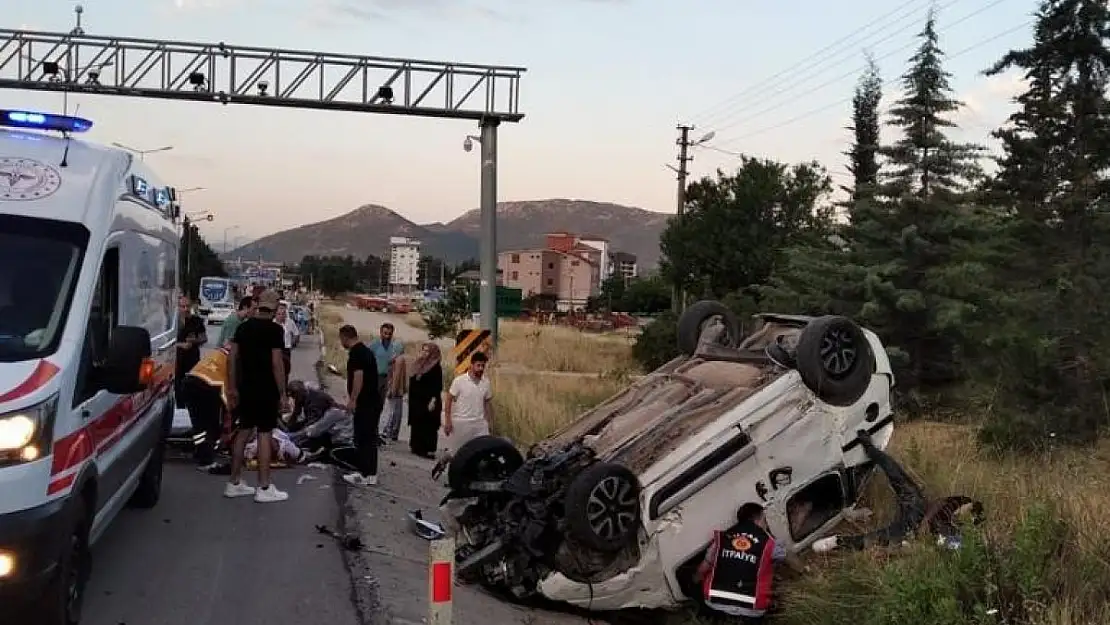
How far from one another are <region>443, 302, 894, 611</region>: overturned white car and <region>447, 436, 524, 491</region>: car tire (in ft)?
0.03

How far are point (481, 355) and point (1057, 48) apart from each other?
20.5 metres

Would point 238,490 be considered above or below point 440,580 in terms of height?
below

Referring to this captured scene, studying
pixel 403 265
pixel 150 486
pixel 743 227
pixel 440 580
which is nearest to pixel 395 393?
pixel 150 486

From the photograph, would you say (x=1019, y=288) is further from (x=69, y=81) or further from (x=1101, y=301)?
(x=69, y=81)

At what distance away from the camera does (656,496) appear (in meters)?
6.65

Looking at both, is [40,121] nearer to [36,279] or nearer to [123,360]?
[36,279]

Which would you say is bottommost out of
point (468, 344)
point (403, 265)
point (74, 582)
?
point (74, 582)

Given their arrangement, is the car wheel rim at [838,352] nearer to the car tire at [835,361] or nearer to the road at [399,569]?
the car tire at [835,361]

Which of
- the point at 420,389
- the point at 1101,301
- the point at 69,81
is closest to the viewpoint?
the point at 420,389

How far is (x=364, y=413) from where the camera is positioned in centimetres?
1020

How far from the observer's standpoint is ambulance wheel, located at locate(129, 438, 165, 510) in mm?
8289

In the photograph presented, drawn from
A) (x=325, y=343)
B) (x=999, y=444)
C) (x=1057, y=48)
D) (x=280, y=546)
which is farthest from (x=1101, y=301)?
(x=325, y=343)

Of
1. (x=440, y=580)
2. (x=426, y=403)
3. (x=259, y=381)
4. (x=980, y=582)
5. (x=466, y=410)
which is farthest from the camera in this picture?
(x=426, y=403)

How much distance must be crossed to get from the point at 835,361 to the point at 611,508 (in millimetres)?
1957
